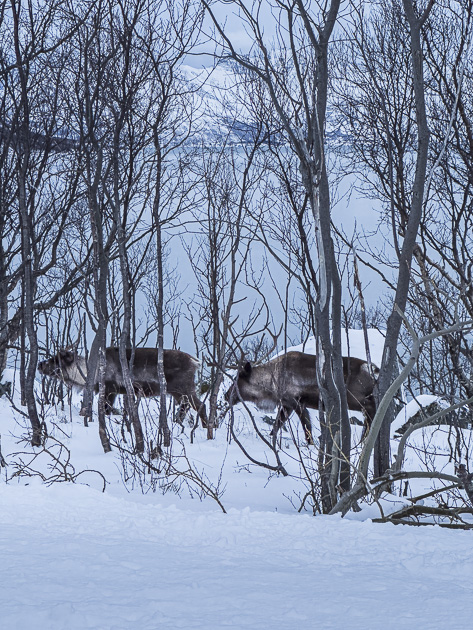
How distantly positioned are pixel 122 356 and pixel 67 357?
6773 millimetres

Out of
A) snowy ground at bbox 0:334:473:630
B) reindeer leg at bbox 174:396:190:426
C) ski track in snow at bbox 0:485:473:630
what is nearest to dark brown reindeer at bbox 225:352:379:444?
reindeer leg at bbox 174:396:190:426

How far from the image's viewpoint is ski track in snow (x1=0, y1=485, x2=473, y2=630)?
1946mm

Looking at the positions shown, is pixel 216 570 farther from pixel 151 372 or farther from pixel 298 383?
pixel 151 372

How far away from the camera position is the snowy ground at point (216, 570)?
6.39ft

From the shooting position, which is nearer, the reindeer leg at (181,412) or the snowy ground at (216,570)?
the snowy ground at (216,570)

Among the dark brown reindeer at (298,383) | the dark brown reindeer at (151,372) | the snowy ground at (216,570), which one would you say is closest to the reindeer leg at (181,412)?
the dark brown reindeer at (298,383)

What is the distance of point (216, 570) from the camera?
250 cm

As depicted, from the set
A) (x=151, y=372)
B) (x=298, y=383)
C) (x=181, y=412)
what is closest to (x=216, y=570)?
(x=181, y=412)

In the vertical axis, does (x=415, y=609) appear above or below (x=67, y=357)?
below

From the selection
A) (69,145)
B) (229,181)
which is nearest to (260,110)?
(229,181)

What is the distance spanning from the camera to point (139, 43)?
8453 millimetres

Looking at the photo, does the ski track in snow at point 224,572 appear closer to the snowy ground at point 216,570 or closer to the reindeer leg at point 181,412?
the snowy ground at point 216,570

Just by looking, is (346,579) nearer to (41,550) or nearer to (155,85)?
(41,550)

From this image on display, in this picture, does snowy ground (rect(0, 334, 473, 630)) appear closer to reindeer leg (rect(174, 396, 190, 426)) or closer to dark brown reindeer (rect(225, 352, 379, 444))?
reindeer leg (rect(174, 396, 190, 426))
